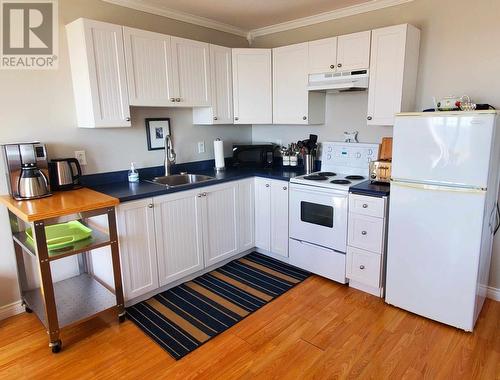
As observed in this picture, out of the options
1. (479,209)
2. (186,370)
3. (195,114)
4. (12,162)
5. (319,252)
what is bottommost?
(186,370)

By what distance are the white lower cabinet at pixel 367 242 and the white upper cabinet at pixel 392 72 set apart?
0.71 metres

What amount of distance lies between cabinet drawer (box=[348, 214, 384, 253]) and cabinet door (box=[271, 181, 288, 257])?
668mm

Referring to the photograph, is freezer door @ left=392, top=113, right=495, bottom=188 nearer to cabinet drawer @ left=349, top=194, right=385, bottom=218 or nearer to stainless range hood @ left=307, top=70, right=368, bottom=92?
cabinet drawer @ left=349, top=194, right=385, bottom=218

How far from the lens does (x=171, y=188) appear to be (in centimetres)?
Answer: 266

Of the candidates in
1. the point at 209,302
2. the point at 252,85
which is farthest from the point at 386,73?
the point at 209,302

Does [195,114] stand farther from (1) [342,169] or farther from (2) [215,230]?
Result: (1) [342,169]

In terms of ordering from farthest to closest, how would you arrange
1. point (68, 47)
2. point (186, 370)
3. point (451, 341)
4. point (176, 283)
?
1. point (176, 283)
2. point (68, 47)
3. point (451, 341)
4. point (186, 370)

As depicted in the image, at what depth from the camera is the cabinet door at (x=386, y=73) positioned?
102 inches

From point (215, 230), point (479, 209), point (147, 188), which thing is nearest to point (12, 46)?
point (147, 188)

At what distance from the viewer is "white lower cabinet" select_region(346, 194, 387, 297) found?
2.57 m

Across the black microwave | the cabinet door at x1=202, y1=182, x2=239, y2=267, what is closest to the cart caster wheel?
the cabinet door at x1=202, y1=182, x2=239, y2=267

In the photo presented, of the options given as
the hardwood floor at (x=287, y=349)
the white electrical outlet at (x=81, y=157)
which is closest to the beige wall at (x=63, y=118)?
the white electrical outlet at (x=81, y=157)

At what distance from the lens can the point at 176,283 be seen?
116 inches

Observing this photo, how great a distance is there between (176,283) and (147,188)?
896mm
